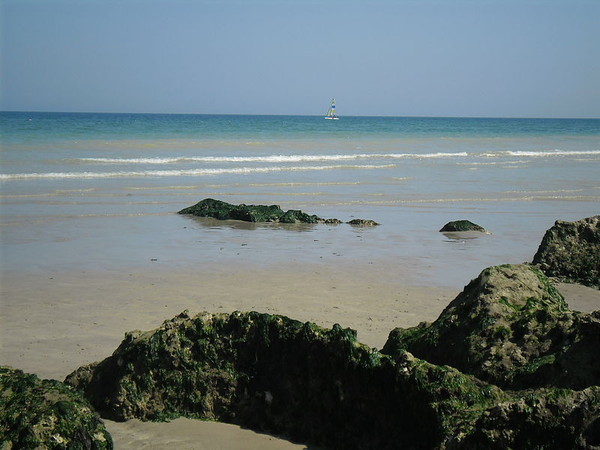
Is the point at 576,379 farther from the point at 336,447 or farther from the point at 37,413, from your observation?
the point at 37,413

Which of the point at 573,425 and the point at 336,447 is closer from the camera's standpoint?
the point at 573,425

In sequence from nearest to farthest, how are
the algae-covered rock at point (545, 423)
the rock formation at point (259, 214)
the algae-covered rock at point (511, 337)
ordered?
the algae-covered rock at point (545, 423) < the algae-covered rock at point (511, 337) < the rock formation at point (259, 214)

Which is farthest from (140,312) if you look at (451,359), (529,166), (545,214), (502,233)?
(529,166)

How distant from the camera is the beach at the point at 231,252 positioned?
7109 mm

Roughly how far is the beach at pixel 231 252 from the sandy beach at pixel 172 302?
0.02 m

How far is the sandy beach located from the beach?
2 cm

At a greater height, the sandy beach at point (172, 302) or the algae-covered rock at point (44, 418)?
the algae-covered rock at point (44, 418)

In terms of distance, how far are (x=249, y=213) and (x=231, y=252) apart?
3.24m

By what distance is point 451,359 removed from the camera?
4902mm

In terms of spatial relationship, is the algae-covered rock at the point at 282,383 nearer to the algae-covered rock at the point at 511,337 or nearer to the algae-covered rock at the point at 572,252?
the algae-covered rock at the point at 511,337

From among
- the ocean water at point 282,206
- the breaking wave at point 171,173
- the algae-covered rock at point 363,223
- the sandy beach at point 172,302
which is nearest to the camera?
the sandy beach at point 172,302

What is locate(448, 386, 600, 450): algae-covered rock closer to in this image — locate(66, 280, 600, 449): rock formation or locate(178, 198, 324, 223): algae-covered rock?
locate(66, 280, 600, 449): rock formation

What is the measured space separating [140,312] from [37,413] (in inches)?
157

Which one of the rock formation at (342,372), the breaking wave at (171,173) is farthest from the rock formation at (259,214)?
the breaking wave at (171,173)
